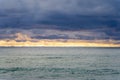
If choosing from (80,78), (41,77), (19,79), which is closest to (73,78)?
(80,78)

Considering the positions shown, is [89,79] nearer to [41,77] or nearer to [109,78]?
[109,78]

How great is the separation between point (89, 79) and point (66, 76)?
5.21m

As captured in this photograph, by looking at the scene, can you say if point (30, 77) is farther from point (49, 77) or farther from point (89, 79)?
point (89, 79)

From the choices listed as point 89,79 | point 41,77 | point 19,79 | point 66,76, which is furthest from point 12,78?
point 89,79

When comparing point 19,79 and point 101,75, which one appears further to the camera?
point 101,75

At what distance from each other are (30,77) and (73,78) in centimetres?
778

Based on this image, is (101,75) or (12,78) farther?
(101,75)

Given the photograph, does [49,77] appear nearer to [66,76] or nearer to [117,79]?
[66,76]

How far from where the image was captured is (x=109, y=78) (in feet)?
182

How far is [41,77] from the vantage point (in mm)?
56906

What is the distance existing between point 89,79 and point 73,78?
2.84 meters

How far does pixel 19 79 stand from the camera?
177 feet

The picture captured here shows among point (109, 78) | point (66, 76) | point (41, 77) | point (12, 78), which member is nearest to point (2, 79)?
point (12, 78)

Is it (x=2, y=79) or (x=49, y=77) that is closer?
(x=2, y=79)
